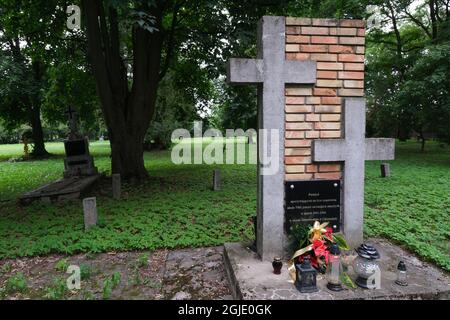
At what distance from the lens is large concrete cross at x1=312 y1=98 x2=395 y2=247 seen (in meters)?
3.87

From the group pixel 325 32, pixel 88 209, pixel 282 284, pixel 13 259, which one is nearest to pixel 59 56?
pixel 88 209

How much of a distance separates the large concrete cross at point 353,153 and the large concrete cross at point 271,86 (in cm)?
56

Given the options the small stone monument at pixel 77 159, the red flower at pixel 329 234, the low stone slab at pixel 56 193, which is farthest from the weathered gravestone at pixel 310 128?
the small stone monument at pixel 77 159

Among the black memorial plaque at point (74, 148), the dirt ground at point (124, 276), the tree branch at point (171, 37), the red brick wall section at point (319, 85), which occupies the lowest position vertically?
the dirt ground at point (124, 276)

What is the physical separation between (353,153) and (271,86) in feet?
4.33

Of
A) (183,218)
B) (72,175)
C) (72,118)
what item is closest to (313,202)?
(183,218)

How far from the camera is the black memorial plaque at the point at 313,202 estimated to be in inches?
155

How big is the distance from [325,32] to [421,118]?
14.5 metres

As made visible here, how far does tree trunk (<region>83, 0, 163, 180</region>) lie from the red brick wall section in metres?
7.19

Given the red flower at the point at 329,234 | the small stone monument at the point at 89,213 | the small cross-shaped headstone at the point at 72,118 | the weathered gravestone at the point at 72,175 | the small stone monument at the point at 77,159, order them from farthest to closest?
1. the small cross-shaped headstone at the point at 72,118
2. the small stone monument at the point at 77,159
3. the weathered gravestone at the point at 72,175
4. the small stone monument at the point at 89,213
5. the red flower at the point at 329,234

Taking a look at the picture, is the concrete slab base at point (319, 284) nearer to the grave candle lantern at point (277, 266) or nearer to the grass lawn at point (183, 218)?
the grave candle lantern at point (277, 266)
